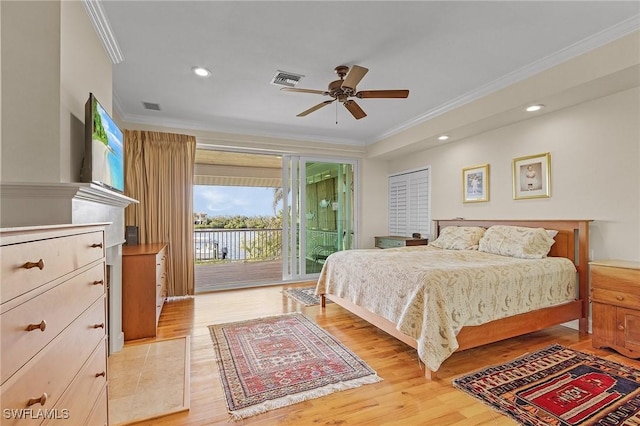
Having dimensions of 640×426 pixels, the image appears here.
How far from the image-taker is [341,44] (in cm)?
257

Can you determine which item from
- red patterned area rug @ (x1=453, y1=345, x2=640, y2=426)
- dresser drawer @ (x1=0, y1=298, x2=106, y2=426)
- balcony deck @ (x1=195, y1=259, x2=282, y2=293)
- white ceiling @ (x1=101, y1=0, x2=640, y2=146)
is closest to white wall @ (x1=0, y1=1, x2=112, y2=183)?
white ceiling @ (x1=101, y1=0, x2=640, y2=146)

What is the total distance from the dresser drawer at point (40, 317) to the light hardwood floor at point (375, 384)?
1113 millimetres

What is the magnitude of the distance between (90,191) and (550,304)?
3.80 m

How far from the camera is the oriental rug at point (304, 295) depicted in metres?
4.14

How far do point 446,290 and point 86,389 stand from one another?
2.20 meters

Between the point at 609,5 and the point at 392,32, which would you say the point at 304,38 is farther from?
the point at 609,5

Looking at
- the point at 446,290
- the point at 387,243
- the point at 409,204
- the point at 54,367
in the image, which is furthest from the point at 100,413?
the point at 409,204

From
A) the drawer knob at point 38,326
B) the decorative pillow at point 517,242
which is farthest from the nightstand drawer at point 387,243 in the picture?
the drawer knob at point 38,326

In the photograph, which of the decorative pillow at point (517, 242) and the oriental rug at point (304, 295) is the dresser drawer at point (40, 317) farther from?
the decorative pillow at point (517, 242)

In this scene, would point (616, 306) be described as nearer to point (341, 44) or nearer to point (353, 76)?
point (353, 76)

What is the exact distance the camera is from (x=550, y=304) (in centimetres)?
284

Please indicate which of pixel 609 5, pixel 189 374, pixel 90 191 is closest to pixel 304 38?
pixel 90 191

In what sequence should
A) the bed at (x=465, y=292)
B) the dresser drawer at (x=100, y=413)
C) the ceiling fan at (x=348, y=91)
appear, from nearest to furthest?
the dresser drawer at (x=100, y=413) → the bed at (x=465, y=292) → the ceiling fan at (x=348, y=91)

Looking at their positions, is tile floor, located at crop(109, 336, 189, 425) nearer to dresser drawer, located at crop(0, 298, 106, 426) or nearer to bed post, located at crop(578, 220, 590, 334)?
dresser drawer, located at crop(0, 298, 106, 426)
